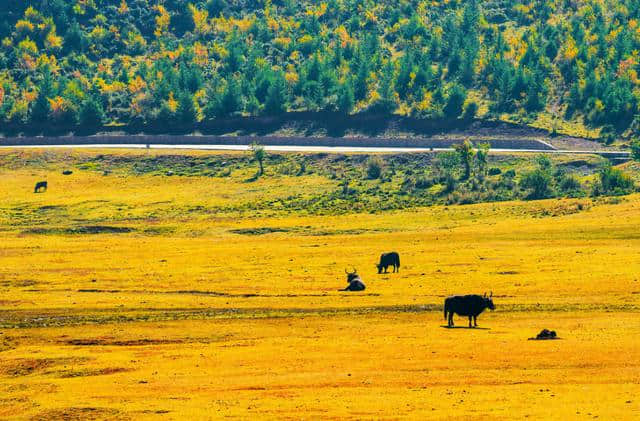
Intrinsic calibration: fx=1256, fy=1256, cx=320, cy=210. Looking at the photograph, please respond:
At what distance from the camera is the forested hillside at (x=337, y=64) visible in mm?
157250

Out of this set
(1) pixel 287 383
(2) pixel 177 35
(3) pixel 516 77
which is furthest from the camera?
(2) pixel 177 35

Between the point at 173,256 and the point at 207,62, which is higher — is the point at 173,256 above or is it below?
below

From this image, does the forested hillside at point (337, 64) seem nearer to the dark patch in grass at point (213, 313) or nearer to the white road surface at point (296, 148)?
the white road surface at point (296, 148)

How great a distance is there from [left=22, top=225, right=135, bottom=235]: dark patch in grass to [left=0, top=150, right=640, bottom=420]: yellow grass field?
37cm

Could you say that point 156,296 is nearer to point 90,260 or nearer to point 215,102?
point 90,260

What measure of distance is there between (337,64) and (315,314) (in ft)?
374

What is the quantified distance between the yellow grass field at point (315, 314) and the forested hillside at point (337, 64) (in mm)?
42310

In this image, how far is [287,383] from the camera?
1837 inches

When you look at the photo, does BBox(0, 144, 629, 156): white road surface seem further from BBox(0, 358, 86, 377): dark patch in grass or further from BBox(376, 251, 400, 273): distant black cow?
BBox(0, 358, 86, 377): dark patch in grass

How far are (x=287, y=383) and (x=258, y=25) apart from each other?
153183 millimetres

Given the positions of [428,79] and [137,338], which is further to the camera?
[428,79]

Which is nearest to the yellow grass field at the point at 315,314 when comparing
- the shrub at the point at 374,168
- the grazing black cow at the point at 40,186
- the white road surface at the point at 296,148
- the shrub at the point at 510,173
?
the grazing black cow at the point at 40,186

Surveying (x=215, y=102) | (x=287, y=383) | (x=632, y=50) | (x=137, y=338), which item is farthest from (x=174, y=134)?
(x=287, y=383)

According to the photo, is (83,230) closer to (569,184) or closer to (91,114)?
(569,184)
